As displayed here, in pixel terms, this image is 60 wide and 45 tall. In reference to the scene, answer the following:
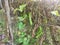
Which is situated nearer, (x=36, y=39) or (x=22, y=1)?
(x=36, y=39)

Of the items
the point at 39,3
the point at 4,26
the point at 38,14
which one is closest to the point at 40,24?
the point at 38,14

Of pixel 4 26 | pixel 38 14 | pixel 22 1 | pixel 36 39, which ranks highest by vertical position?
pixel 22 1

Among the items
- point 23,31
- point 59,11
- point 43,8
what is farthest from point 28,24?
point 59,11

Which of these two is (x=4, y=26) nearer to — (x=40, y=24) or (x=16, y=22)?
(x=16, y=22)

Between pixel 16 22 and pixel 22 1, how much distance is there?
414mm

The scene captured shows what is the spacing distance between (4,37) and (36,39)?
59cm

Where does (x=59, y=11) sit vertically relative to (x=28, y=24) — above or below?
above

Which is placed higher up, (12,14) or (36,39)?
(12,14)

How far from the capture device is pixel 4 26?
3.33m

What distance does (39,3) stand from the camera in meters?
3.32

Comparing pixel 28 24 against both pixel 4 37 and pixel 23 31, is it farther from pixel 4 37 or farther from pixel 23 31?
pixel 4 37

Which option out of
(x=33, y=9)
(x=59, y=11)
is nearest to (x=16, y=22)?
(x=33, y=9)

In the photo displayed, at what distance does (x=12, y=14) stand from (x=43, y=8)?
0.59 metres

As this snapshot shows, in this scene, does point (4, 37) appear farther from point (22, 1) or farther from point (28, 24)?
point (22, 1)
